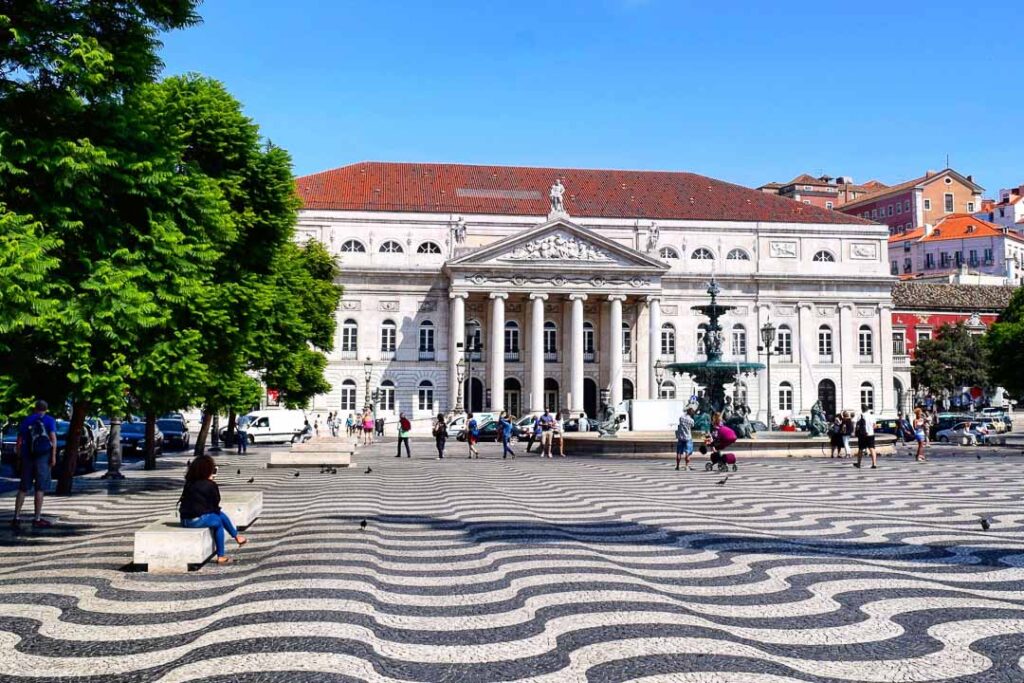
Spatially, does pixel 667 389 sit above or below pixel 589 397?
above

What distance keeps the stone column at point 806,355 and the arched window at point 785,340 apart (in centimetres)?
→ 71

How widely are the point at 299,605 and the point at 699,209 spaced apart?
64746 mm

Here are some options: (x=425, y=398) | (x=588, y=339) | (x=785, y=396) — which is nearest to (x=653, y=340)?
(x=588, y=339)

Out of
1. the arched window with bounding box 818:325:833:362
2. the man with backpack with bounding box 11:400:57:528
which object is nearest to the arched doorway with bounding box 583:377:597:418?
the arched window with bounding box 818:325:833:362

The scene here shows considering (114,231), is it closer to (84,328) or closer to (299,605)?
(84,328)

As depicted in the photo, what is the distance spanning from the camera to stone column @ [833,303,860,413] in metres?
66.9

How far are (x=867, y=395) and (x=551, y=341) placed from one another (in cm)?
2356

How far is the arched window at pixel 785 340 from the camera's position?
66938mm

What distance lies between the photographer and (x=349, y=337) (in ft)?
209

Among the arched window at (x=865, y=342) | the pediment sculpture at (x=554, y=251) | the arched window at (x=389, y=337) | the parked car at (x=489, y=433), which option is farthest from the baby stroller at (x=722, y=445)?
the arched window at (x=865, y=342)

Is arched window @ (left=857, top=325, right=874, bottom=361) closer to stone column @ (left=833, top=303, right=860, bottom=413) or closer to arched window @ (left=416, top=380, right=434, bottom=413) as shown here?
stone column @ (left=833, top=303, right=860, bottom=413)

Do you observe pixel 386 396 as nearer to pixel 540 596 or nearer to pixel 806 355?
pixel 806 355

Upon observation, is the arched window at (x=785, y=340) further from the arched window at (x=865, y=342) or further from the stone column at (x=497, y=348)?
the stone column at (x=497, y=348)

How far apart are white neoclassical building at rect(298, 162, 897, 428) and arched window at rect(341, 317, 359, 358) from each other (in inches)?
2.8
